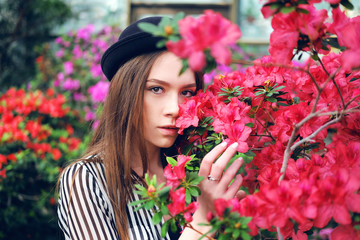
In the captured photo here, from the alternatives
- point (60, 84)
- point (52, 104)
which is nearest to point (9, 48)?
point (60, 84)

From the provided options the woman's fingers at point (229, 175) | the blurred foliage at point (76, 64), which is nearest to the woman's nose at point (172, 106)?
the woman's fingers at point (229, 175)

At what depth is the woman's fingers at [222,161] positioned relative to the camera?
1051 mm

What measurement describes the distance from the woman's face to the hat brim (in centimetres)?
8

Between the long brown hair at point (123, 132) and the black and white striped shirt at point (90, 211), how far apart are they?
0.04 m

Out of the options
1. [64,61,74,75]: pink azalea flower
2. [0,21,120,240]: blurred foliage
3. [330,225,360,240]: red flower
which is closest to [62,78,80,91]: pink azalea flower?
[0,21,120,240]: blurred foliage

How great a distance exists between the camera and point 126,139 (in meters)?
1.46

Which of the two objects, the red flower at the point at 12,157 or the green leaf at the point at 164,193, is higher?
the green leaf at the point at 164,193

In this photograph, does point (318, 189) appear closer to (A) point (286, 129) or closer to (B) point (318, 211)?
(B) point (318, 211)

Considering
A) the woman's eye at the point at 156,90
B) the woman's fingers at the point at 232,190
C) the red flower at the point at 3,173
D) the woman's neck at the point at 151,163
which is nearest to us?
the woman's fingers at the point at 232,190

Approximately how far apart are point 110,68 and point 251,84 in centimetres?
71

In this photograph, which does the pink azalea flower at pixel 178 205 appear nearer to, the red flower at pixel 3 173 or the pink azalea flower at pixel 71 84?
the red flower at pixel 3 173

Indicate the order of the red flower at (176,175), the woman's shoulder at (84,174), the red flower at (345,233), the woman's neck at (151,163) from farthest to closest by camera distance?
the woman's neck at (151,163)
the woman's shoulder at (84,174)
the red flower at (176,175)
the red flower at (345,233)

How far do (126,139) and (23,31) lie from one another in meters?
4.11

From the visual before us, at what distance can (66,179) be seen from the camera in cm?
136
